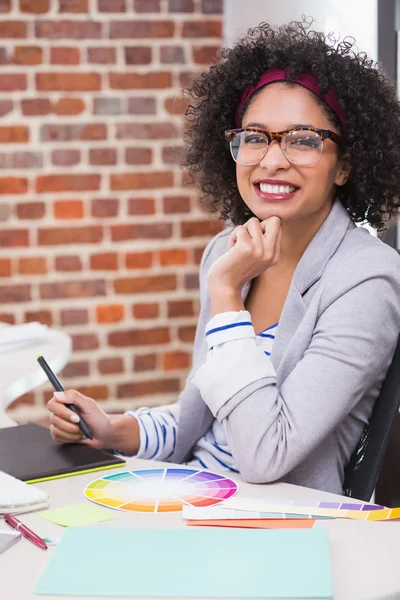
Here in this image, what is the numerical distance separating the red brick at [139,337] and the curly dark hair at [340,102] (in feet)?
A: 4.53

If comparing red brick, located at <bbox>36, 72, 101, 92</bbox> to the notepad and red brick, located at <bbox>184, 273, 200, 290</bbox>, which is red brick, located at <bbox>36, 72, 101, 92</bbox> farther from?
the notepad

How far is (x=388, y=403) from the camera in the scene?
1.25m

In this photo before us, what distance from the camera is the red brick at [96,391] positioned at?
9.73 feet

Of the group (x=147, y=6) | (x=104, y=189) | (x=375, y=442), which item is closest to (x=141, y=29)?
(x=147, y=6)

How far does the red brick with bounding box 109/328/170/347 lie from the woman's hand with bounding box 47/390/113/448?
1.52 meters

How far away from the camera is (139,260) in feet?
9.74

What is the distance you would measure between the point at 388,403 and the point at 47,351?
0.99 meters

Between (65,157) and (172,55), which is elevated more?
(172,55)

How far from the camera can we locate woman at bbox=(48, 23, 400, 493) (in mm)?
1181

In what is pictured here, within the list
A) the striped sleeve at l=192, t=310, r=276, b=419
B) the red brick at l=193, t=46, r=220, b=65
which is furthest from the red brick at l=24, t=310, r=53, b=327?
the striped sleeve at l=192, t=310, r=276, b=419

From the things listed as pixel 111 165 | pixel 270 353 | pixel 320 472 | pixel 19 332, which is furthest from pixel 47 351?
pixel 111 165

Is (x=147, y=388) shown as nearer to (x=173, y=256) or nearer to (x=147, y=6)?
(x=173, y=256)

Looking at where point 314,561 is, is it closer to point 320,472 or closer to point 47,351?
point 320,472

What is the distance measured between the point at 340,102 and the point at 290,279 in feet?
1.03
